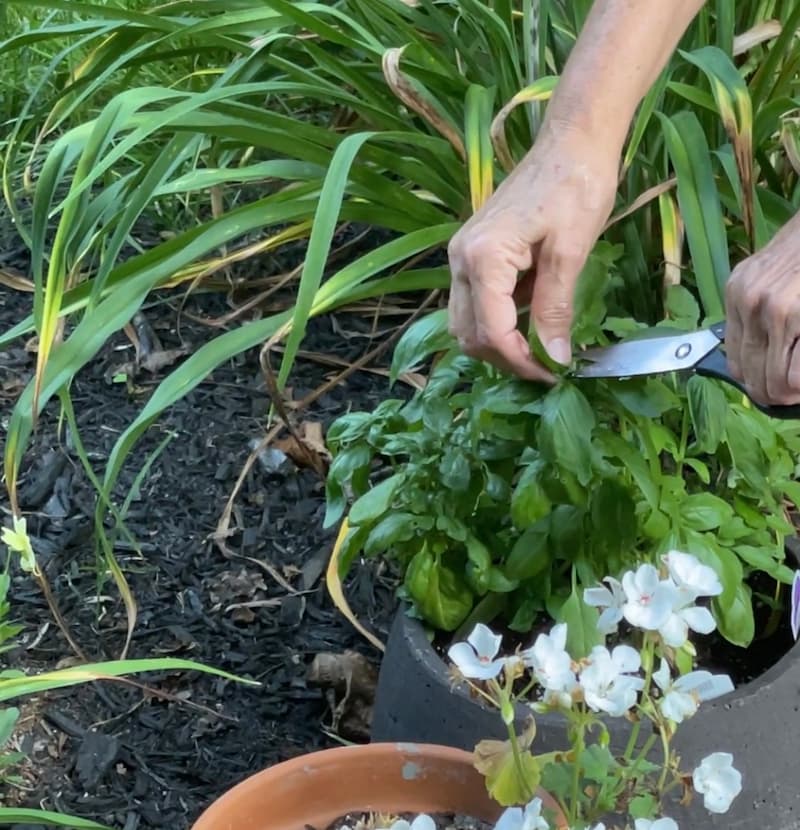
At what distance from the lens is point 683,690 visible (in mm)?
658

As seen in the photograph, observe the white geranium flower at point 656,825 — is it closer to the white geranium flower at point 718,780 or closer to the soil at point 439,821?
the white geranium flower at point 718,780

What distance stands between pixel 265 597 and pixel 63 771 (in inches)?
13.4

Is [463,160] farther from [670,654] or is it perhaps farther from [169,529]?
[670,654]

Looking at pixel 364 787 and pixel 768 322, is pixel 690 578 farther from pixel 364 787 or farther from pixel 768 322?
pixel 364 787

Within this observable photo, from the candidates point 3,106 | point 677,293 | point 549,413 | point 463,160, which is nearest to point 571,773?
point 549,413

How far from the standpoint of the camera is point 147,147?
6.81 ft

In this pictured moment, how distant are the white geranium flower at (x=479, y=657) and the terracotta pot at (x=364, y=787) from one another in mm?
226

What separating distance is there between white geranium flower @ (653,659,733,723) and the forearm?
40 centimetres

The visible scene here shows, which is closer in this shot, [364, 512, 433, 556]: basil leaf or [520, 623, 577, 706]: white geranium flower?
[520, 623, 577, 706]: white geranium flower

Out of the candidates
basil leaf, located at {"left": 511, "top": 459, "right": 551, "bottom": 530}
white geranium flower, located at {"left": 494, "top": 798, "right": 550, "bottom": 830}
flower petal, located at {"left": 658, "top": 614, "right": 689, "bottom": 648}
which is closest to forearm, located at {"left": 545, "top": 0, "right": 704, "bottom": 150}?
basil leaf, located at {"left": 511, "top": 459, "right": 551, "bottom": 530}

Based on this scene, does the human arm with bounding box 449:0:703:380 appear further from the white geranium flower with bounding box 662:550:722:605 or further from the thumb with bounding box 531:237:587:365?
the white geranium flower with bounding box 662:550:722:605

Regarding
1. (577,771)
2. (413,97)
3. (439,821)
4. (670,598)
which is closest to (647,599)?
(670,598)

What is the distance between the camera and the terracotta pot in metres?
0.87

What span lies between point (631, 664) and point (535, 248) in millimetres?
312
